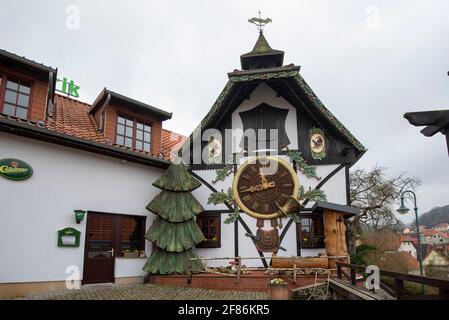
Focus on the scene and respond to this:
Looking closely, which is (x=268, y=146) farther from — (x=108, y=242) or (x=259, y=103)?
(x=108, y=242)

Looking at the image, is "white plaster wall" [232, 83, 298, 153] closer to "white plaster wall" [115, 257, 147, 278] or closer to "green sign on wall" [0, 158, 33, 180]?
"white plaster wall" [115, 257, 147, 278]

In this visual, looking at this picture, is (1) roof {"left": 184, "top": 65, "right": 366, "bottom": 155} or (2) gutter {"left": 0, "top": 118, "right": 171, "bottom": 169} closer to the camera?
(2) gutter {"left": 0, "top": 118, "right": 171, "bottom": 169}

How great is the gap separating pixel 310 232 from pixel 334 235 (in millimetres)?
1804

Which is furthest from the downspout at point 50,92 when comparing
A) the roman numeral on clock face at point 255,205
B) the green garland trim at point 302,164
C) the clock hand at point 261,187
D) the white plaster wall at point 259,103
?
the green garland trim at point 302,164

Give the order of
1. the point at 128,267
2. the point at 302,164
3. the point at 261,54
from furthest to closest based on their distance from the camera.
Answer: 1. the point at 261,54
2. the point at 302,164
3. the point at 128,267

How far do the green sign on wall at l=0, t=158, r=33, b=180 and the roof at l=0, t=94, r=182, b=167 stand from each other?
86 cm

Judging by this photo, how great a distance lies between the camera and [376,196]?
77.6 ft

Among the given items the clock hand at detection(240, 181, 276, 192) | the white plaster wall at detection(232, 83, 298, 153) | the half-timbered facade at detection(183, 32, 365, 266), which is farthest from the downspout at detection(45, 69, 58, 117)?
the clock hand at detection(240, 181, 276, 192)

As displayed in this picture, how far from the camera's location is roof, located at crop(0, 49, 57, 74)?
1028cm

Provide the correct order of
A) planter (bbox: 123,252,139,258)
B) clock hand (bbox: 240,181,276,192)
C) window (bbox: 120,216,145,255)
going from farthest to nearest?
clock hand (bbox: 240,181,276,192) → window (bbox: 120,216,145,255) → planter (bbox: 123,252,139,258)

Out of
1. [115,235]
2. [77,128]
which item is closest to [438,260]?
[115,235]
